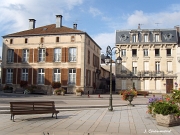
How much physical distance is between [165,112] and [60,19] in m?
34.8

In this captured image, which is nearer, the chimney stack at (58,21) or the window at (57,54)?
the window at (57,54)

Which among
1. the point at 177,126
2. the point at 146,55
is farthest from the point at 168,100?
the point at 146,55

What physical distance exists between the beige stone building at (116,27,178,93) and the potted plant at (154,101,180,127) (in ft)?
103

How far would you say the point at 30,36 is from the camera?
129 feet

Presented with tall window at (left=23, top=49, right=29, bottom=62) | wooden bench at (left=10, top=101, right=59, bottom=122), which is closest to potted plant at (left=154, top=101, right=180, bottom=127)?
wooden bench at (left=10, top=101, right=59, bottom=122)

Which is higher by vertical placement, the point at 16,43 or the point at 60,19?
the point at 60,19

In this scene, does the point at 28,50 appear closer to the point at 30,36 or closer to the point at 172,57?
the point at 30,36

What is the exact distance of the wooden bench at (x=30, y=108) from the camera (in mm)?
9234

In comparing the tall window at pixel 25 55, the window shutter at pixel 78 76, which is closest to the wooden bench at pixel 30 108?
the window shutter at pixel 78 76

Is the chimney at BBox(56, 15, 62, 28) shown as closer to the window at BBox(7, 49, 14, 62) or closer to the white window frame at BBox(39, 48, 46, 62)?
the white window frame at BBox(39, 48, 46, 62)

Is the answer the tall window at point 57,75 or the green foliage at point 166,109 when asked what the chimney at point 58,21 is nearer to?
the tall window at point 57,75

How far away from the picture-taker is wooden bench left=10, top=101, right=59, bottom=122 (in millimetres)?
9234

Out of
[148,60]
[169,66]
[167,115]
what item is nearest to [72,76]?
[148,60]

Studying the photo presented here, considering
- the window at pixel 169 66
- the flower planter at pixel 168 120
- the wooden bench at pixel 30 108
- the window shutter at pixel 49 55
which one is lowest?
the flower planter at pixel 168 120
